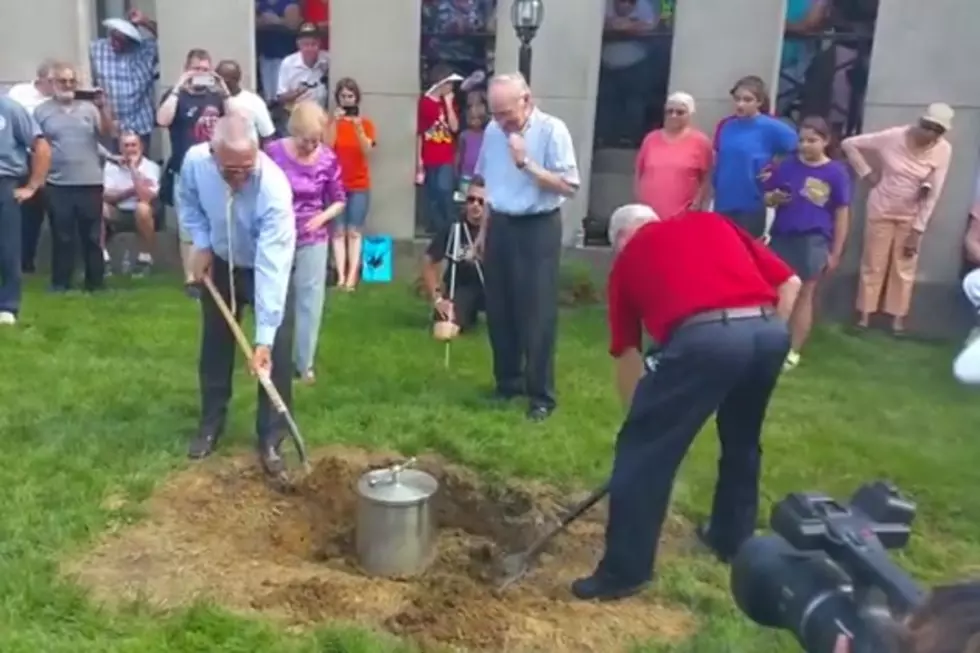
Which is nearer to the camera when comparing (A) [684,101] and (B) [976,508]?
(B) [976,508]

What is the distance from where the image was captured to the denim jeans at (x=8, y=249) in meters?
8.68

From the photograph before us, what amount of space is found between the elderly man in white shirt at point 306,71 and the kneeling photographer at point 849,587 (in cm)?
968

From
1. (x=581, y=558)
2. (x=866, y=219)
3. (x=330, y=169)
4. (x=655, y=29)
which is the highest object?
(x=655, y=29)

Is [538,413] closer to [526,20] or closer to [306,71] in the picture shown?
[526,20]

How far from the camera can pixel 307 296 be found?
702 centimetres

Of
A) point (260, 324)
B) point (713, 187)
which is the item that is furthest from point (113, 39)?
point (260, 324)

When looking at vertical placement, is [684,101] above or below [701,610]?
above

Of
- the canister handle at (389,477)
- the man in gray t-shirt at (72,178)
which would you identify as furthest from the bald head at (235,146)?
the man in gray t-shirt at (72,178)

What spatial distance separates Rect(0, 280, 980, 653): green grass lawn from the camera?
4469 millimetres

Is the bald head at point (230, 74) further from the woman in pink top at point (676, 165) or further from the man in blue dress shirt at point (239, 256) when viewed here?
the man in blue dress shirt at point (239, 256)

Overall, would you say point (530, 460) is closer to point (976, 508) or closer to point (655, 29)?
point (976, 508)

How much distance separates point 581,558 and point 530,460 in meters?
0.95

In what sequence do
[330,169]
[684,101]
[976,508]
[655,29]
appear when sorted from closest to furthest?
[976,508], [330,169], [684,101], [655,29]

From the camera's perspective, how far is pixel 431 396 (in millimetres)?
7148
